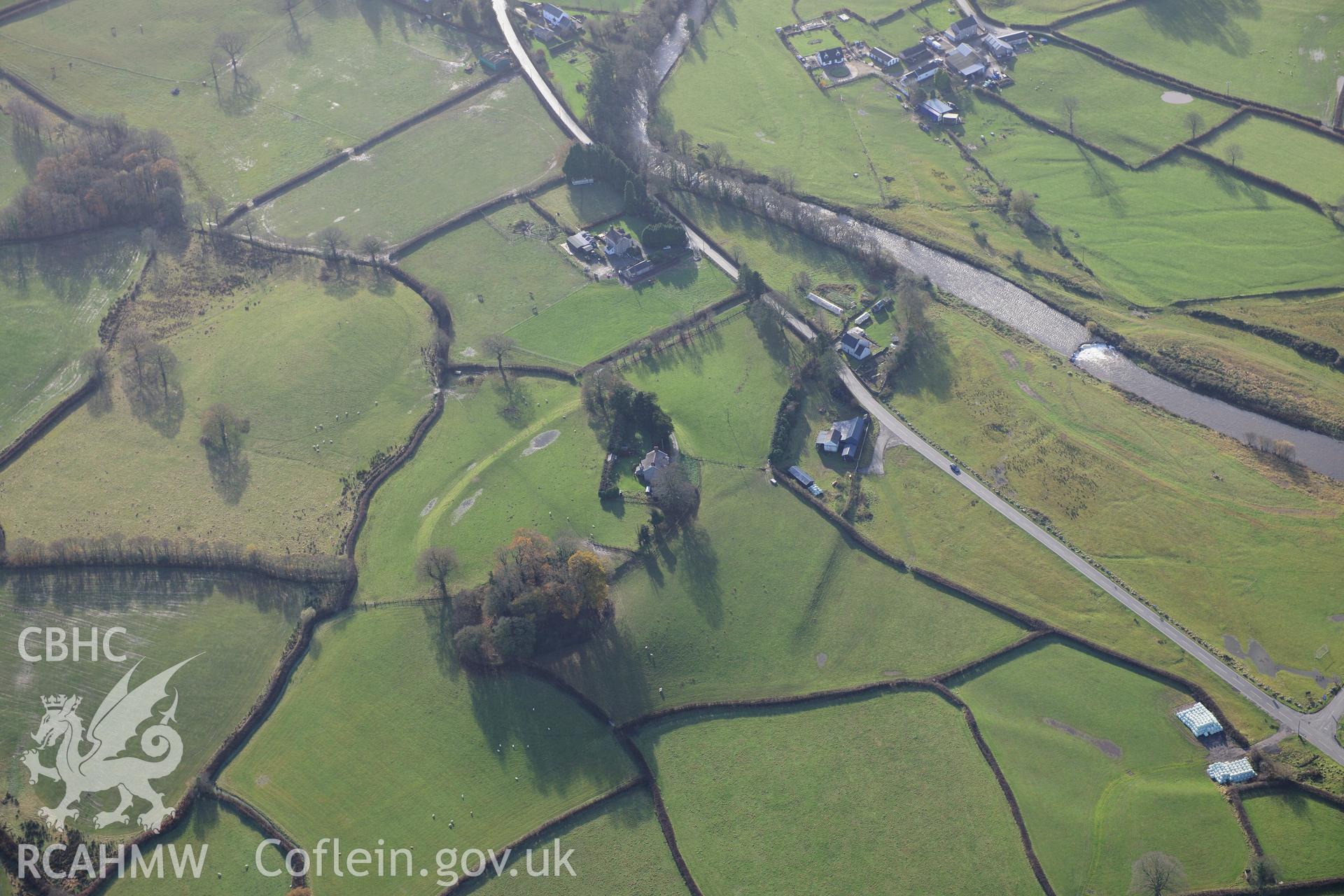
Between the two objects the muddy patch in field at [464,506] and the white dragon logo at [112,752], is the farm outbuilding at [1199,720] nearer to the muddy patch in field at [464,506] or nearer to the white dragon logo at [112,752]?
the muddy patch in field at [464,506]

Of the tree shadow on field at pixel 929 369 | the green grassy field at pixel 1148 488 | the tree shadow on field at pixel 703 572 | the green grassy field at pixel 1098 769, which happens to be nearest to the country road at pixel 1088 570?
the green grassy field at pixel 1148 488

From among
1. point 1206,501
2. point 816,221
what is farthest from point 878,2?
point 1206,501

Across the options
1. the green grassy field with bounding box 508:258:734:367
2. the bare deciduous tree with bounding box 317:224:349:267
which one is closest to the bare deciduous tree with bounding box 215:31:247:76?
the bare deciduous tree with bounding box 317:224:349:267

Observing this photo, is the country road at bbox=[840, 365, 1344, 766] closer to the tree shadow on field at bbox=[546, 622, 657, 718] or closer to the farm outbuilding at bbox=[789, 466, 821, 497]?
the farm outbuilding at bbox=[789, 466, 821, 497]

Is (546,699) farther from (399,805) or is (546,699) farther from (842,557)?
(842,557)

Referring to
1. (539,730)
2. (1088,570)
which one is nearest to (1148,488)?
(1088,570)

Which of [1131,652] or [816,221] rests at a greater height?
[816,221]
